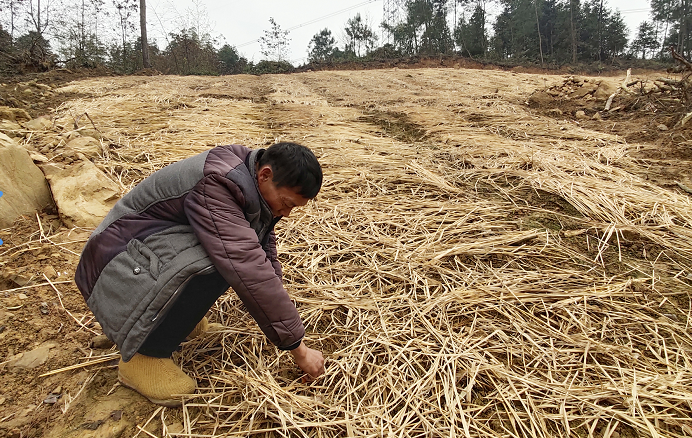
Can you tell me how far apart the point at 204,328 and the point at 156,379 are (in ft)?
0.98

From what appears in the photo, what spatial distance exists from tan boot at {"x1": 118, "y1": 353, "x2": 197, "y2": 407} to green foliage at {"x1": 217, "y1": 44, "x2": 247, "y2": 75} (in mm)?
18954

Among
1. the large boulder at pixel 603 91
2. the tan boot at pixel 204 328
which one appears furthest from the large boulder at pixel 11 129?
the large boulder at pixel 603 91

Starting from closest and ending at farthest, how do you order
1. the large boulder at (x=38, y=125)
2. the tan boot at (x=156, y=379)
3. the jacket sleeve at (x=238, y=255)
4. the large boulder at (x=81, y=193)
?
the jacket sleeve at (x=238, y=255), the tan boot at (x=156, y=379), the large boulder at (x=81, y=193), the large boulder at (x=38, y=125)

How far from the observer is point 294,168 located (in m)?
1.02

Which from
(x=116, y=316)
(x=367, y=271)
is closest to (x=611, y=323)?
(x=367, y=271)

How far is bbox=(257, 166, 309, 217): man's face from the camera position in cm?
106

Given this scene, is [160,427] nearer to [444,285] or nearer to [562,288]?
[444,285]

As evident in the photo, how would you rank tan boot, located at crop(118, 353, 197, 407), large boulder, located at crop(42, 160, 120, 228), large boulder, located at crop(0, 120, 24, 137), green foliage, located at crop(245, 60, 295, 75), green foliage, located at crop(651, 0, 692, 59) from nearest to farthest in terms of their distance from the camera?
tan boot, located at crop(118, 353, 197, 407) < large boulder, located at crop(42, 160, 120, 228) < large boulder, located at crop(0, 120, 24, 137) < green foliage, located at crop(245, 60, 295, 75) < green foliage, located at crop(651, 0, 692, 59)

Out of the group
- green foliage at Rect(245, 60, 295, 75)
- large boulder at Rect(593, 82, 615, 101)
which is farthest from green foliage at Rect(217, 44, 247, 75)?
large boulder at Rect(593, 82, 615, 101)

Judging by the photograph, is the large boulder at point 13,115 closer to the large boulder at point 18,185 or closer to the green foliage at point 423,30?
the large boulder at point 18,185

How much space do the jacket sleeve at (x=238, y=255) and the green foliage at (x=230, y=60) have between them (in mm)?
18874

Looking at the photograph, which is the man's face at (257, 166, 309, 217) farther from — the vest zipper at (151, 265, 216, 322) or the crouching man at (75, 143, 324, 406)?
the vest zipper at (151, 265, 216, 322)

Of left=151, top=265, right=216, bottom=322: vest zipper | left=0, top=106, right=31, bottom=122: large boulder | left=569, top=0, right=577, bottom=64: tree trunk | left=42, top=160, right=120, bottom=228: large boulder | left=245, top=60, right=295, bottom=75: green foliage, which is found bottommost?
left=151, top=265, right=216, bottom=322: vest zipper

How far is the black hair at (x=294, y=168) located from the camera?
102 cm
